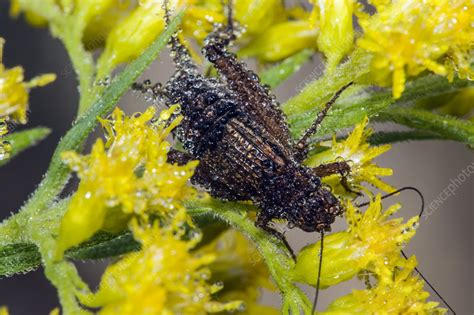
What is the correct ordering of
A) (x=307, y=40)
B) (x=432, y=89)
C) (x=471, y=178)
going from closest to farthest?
(x=432, y=89) < (x=307, y=40) < (x=471, y=178)

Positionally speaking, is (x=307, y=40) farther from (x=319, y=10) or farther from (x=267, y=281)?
(x=267, y=281)

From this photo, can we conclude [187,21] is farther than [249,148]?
Yes

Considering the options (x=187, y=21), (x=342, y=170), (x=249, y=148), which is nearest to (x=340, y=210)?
(x=342, y=170)

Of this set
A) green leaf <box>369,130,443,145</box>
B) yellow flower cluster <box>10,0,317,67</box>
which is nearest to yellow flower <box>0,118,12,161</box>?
yellow flower cluster <box>10,0,317,67</box>

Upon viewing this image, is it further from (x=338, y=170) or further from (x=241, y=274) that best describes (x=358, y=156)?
(x=241, y=274)

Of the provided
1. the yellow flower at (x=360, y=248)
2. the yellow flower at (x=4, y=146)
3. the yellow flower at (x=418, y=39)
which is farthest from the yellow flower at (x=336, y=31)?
the yellow flower at (x=4, y=146)

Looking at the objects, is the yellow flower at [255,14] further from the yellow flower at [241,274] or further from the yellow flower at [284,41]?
the yellow flower at [241,274]
